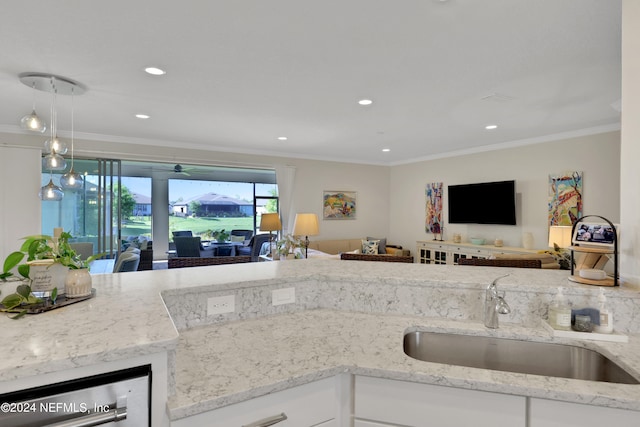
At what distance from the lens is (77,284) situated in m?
1.24

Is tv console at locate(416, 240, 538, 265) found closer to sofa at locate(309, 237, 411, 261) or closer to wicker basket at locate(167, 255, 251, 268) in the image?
sofa at locate(309, 237, 411, 261)

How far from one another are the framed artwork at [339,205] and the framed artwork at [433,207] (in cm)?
149

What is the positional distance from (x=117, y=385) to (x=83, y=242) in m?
5.02

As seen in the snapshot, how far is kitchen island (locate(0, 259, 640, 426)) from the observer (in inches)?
33.7

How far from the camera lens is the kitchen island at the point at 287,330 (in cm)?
86

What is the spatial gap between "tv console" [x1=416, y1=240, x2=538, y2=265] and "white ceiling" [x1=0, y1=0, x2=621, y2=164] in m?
1.83

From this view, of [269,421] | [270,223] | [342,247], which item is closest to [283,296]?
[269,421]

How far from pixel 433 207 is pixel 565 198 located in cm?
223

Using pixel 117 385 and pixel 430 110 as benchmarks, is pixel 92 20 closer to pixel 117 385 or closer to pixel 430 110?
pixel 117 385

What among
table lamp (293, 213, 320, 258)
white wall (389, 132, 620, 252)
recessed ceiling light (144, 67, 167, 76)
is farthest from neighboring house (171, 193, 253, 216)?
recessed ceiling light (144, 67, 167, 76)

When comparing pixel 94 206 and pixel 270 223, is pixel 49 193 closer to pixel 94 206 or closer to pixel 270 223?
pixel 94 206

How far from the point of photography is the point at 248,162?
19.8 feet

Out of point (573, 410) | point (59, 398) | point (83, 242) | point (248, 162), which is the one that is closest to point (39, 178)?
point (83, 242)

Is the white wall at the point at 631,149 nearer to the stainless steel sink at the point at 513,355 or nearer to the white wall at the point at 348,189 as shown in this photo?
the stainless steel sink at the point at 513,355
